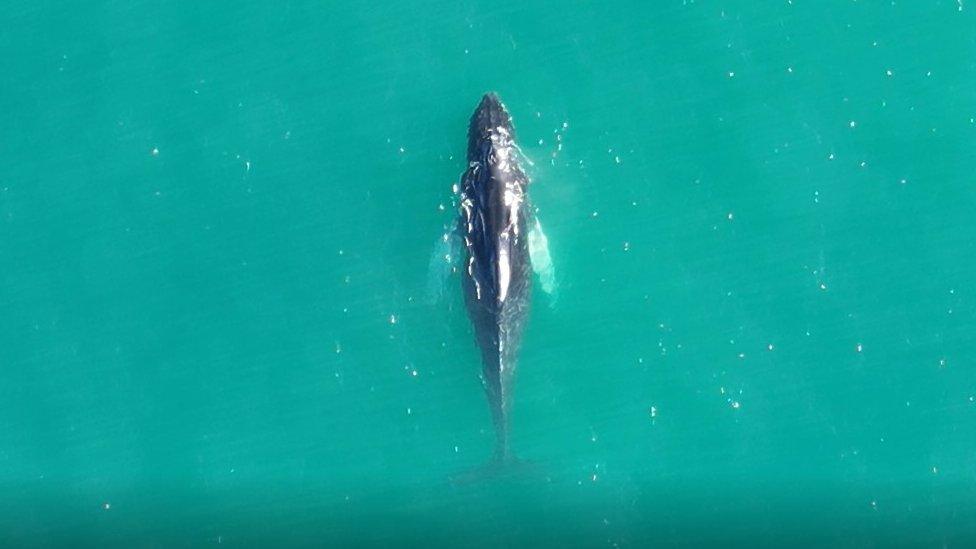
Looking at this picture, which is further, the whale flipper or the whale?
the whale flipper

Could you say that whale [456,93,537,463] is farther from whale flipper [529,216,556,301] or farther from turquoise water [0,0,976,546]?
turquoise water [0,0,976,546]

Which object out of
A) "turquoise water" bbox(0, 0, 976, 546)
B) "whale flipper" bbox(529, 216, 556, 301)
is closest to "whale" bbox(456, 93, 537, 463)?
"whale flipper" bbox(529, 216, 556, 301)

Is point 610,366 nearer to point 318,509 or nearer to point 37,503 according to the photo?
point 318,509

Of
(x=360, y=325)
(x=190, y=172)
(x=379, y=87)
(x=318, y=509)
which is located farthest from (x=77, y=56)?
(x=318, y=509)

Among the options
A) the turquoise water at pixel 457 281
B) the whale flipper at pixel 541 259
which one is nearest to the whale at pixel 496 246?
the whale flipper at pixel 541 259

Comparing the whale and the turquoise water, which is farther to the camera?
the turquoise water

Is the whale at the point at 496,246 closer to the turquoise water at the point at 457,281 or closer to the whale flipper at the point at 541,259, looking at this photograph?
the whale flipper at the point at 541,259
